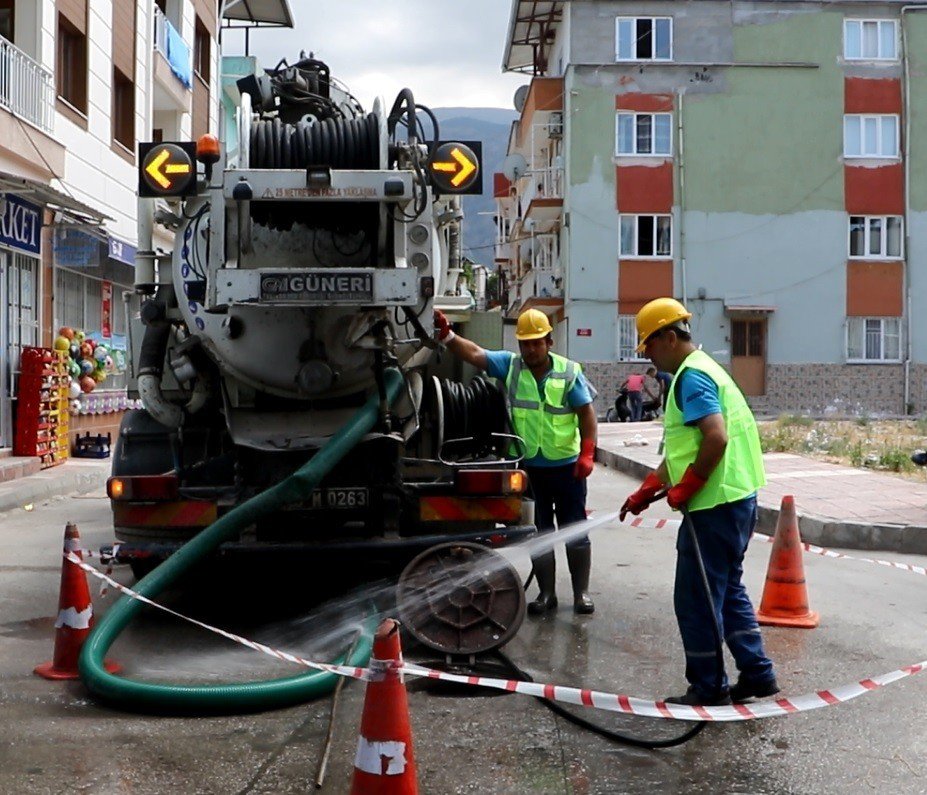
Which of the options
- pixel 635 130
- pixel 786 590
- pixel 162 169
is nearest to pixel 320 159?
pixel 162 169

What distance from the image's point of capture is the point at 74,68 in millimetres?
19125

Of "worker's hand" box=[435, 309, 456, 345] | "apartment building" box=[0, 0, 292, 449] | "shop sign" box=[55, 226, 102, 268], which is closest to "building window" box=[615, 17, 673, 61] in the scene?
"apartment building" box=[0, 0, 292, 449]

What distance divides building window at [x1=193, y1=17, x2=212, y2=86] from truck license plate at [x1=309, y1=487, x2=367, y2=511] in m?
23.3

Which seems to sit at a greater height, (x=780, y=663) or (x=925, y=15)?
(x=925, y=15)

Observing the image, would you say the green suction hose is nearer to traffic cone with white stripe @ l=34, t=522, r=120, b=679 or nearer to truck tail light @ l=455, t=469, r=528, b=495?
traffic cone with white stripe @ l=34, t=522, r=120, b=679

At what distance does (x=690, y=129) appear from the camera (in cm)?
3275

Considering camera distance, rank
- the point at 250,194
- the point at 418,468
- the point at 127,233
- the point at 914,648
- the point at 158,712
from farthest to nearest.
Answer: the point at 127,233 < the point at 418,468 < the point at 914,648 < the point at 250,194 < the point at 158,712

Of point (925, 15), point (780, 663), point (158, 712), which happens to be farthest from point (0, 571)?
point (925, 15)

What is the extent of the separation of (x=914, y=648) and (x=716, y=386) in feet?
7.59

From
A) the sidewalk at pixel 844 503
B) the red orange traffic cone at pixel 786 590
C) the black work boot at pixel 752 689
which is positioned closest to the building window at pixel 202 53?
the sidewalk at pixel 844 503

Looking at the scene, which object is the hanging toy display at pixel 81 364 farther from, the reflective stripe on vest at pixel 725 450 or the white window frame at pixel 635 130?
the white window frame at pixel 635 130

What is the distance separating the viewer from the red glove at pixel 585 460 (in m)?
6.97

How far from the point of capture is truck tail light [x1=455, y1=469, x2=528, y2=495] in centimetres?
655

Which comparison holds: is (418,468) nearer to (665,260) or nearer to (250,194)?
(250,194)
